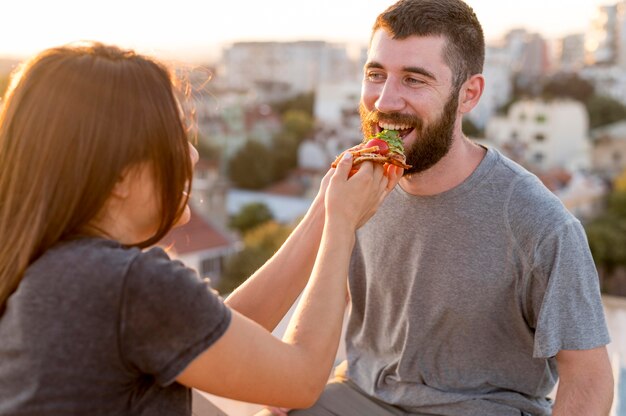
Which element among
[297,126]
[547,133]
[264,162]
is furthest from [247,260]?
[297,126]

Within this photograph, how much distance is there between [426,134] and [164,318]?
1182mm

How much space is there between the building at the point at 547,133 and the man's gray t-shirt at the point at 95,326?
34.8 metres

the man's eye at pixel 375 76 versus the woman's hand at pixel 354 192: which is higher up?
the man's eye at pixel 375 76

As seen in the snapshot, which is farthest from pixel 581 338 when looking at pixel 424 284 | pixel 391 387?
pixel 391 387

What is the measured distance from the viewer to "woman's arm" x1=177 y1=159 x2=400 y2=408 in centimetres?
126

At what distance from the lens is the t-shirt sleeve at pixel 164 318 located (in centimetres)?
121

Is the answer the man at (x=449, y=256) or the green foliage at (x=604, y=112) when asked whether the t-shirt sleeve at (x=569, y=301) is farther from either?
the green foliage at (x=604, y=112)

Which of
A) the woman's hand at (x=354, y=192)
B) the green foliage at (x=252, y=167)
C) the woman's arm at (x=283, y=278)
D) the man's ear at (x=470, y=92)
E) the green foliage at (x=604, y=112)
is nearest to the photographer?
the woman's hand at (x=354, y=192)

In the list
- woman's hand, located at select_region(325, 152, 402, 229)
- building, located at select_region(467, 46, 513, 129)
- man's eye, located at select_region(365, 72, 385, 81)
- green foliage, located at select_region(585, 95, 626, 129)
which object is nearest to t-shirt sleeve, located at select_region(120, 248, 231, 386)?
woman's hand, located at select_region(325, 152, 402, 229)

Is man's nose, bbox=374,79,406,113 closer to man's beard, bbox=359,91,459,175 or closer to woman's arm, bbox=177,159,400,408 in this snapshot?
man's beard, bbox=359,91,459,175

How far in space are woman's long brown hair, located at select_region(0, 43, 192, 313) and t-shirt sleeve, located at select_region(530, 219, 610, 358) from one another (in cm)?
104

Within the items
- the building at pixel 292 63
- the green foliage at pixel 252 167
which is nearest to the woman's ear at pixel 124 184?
the green foliage at pixel 252 167

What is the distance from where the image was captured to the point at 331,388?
2.29m

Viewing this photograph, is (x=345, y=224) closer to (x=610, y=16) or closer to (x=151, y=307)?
(x=151, y=307)
